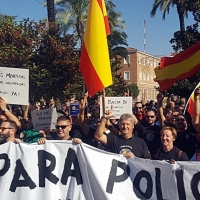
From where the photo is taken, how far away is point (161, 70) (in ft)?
25.6

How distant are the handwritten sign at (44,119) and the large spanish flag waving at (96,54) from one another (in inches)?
24.7

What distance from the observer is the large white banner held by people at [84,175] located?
4441 mm

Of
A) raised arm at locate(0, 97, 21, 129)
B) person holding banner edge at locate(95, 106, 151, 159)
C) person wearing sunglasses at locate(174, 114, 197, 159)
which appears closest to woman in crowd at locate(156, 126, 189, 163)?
person holding banner edge at locate(95, 106, 151, 159)

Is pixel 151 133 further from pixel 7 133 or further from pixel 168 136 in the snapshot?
pixel 7 133

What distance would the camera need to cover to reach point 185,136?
18.4 feet

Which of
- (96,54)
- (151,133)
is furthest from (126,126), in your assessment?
(96,54)

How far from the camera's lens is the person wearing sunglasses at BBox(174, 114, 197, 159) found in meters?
5.38

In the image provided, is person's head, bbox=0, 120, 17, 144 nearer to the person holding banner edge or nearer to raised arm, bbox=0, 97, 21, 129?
raised arm, bbox=0, 97, 21, 129

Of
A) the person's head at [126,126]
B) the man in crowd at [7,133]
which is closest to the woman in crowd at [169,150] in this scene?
the person's head at [126,126]

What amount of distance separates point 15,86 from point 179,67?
3.14 meters

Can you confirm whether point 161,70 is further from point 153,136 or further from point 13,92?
point 13,92

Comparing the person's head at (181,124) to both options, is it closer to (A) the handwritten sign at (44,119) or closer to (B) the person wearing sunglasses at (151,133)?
(B) the person wearing sunglasses at (151,133)

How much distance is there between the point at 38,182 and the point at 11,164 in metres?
0.38

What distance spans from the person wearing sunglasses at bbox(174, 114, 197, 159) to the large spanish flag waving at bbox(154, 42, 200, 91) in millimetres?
1623
